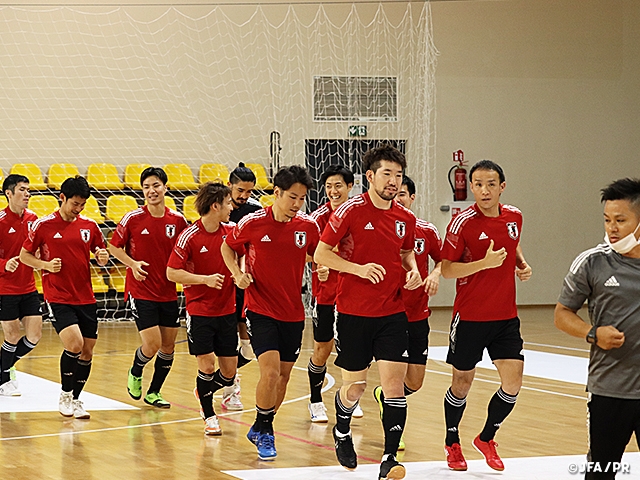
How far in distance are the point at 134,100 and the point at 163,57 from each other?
933mm

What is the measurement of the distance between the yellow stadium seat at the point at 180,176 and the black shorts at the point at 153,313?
25.0 ft

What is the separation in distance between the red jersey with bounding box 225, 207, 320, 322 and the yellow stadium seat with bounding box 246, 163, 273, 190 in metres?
9.31

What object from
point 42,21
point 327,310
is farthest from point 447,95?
point 327,310

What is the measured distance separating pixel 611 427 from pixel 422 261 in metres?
3.18

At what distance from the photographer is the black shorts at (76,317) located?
7.62m

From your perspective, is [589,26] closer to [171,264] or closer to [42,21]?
[42,21]

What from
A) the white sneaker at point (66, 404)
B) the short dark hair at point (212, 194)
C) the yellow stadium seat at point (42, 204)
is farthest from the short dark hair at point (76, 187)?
the yellow stadium seat at point (42, 204)

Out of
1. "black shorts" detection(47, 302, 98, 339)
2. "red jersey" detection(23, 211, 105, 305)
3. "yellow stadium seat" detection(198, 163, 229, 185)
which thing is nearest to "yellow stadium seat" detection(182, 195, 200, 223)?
"yellow stadium seat" detection(198, 163, 229, 185)

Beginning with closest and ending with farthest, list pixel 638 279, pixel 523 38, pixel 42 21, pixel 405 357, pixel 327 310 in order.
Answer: pixel 638 279, pixel 405 357, pixel 327 310, pixel 42 21, pixel 523 38

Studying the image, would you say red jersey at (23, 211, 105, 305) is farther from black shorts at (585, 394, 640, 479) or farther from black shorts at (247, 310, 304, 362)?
black shorts at (585, 394, 640, 479)

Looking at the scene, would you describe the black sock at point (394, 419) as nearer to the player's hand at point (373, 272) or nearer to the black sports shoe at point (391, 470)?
the black sports shoe at point (391, 470)

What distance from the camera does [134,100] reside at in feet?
52.0

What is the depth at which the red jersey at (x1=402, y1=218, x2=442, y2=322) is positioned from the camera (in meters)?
6.68

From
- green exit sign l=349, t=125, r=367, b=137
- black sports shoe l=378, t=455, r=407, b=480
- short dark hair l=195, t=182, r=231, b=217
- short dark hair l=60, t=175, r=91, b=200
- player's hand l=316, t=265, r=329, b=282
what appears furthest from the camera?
green exit sign l=349, t=125, r=367, b=137
